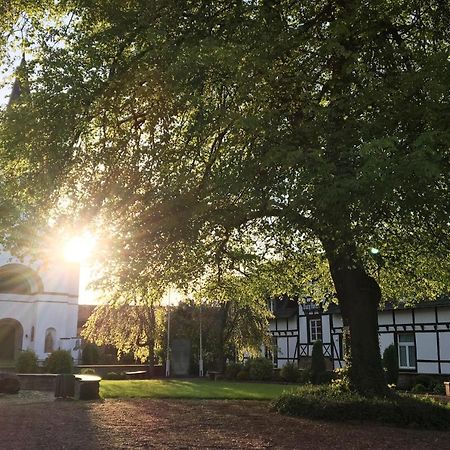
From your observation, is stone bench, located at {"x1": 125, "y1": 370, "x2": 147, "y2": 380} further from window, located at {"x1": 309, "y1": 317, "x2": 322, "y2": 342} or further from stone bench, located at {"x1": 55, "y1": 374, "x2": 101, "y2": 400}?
stone bench, located at {"x1": 55, "y1": 374, "x2": 101, "y2": 400}

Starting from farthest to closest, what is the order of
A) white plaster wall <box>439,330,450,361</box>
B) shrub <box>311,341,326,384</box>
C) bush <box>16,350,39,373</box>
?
shrub <box>311,341,326,384</box>, white plaster wall <box>439,330,450,361</box>, bush <box>16,350,39,373</box>

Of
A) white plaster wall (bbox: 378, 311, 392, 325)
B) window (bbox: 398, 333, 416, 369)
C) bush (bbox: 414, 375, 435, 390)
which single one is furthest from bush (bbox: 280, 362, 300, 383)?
A: bush (bbox: 414, 375, 435, 390)

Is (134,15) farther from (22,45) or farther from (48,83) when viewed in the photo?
(22,45)

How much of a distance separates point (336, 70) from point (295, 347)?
2574cm

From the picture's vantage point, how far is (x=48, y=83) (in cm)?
970

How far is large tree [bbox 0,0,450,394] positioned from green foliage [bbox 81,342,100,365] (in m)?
24.9

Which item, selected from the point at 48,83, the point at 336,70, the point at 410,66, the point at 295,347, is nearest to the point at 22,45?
the point at 48,83

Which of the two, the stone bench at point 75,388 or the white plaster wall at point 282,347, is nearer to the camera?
the stone bench at point 75,388

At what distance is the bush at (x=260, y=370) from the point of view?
29.7 metres

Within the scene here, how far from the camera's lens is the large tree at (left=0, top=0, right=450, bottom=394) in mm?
8120

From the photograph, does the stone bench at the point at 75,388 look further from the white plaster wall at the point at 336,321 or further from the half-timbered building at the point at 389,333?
the white plaster wall at the point at 336,321

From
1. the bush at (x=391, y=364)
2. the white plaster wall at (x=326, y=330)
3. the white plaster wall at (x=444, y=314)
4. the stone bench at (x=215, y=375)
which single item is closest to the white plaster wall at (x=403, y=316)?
the white plaster wall at (x=444, y=314)

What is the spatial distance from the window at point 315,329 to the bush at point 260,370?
149 inches

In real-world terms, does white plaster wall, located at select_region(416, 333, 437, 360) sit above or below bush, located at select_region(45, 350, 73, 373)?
above
